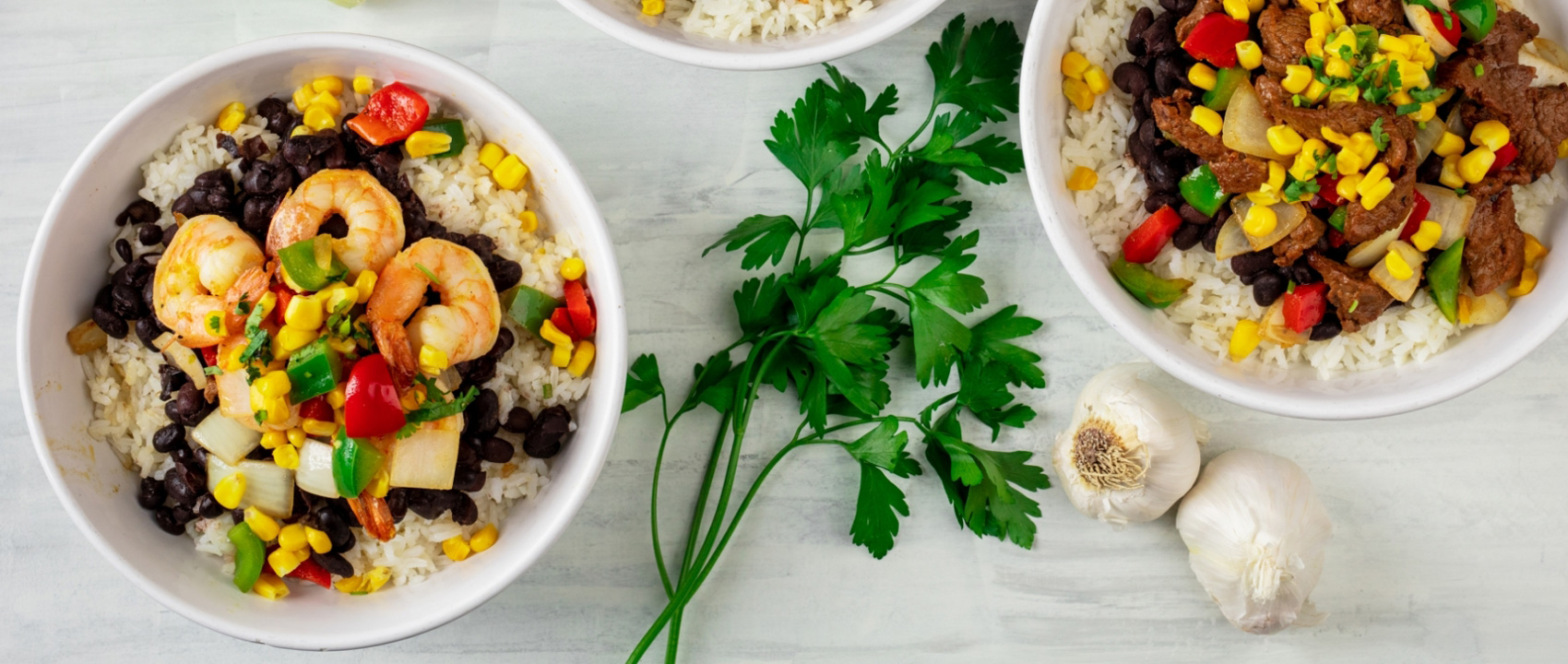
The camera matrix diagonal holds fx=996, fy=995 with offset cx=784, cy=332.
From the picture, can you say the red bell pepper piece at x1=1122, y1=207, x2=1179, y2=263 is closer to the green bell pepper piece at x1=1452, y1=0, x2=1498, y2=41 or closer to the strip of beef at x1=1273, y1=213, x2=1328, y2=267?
the strip of beef at x1=1273, y1=213, x2=1328, y2=267

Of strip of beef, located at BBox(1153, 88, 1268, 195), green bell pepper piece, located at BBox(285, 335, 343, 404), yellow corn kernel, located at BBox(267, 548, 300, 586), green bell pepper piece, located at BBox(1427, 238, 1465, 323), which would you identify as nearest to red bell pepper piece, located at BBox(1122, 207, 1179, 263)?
strip of beef, located at BBox(1153, 88, 1268, 195)

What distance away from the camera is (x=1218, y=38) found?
2.34 metres

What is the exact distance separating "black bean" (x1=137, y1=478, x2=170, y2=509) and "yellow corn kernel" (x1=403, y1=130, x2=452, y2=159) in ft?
3.28

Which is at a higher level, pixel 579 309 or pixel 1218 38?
pixel 1218 38

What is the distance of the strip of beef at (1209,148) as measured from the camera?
232 centimetres

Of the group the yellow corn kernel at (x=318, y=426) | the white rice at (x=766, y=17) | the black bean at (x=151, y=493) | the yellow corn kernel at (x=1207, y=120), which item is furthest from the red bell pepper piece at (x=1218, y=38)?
the black bean at (x=151, y=493)

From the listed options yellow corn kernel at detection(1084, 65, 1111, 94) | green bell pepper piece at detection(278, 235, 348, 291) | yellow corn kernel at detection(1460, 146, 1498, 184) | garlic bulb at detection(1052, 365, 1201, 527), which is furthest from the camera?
garlic bulb at detection(1052, 365, 1201, 527)

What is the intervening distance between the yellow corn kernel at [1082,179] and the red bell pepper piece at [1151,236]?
0.17 m

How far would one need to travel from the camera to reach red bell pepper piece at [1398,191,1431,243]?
7.79 feet

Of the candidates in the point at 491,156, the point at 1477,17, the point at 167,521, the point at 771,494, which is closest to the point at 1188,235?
the point at 1477,17

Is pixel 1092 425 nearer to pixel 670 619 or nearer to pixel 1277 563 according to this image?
pixel 1277 563

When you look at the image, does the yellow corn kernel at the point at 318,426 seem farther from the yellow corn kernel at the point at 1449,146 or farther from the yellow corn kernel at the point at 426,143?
the yellow corn kernel at the point at 1449,146

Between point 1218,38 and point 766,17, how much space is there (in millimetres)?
1097

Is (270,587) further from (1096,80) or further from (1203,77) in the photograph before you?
(1203,77)
